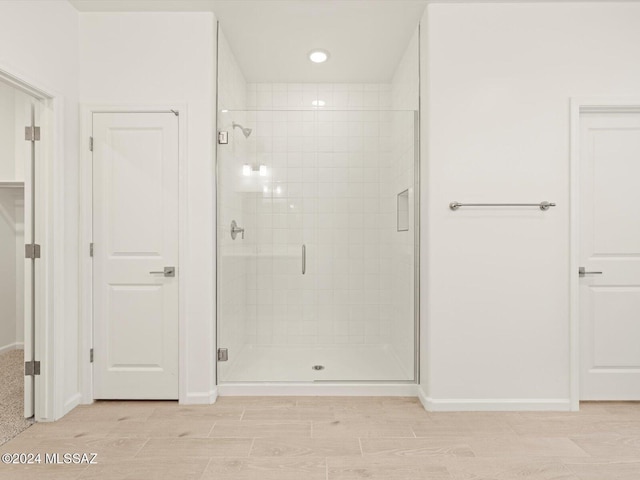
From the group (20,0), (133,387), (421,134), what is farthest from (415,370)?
(20,0)

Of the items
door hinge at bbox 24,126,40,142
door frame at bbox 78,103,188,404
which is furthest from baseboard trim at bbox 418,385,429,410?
door hinge at bbox 24,126,40,142

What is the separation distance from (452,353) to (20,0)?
332 cm

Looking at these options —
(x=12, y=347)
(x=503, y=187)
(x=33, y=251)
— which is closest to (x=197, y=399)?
(x=33, y=251)

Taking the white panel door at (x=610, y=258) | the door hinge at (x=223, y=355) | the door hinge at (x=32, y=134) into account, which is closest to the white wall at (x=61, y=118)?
Result: the door hinge at (x=32, y=134)

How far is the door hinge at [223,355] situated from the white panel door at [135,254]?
30cm

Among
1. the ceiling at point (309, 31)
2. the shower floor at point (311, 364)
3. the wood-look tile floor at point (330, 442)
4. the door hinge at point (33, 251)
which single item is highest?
the ceiling at point (309, 31)

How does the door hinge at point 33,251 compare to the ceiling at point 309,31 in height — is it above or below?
below

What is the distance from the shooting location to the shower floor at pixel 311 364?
3.04m

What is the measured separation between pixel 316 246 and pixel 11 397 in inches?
96.2

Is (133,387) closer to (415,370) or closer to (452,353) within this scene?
(415,370)

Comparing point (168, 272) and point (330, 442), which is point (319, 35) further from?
point (330, 442)

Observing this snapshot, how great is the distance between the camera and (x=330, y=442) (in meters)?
2.29

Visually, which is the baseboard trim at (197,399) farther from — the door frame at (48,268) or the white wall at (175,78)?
the door frame at (48,268)

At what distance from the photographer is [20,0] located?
7.41 feet
